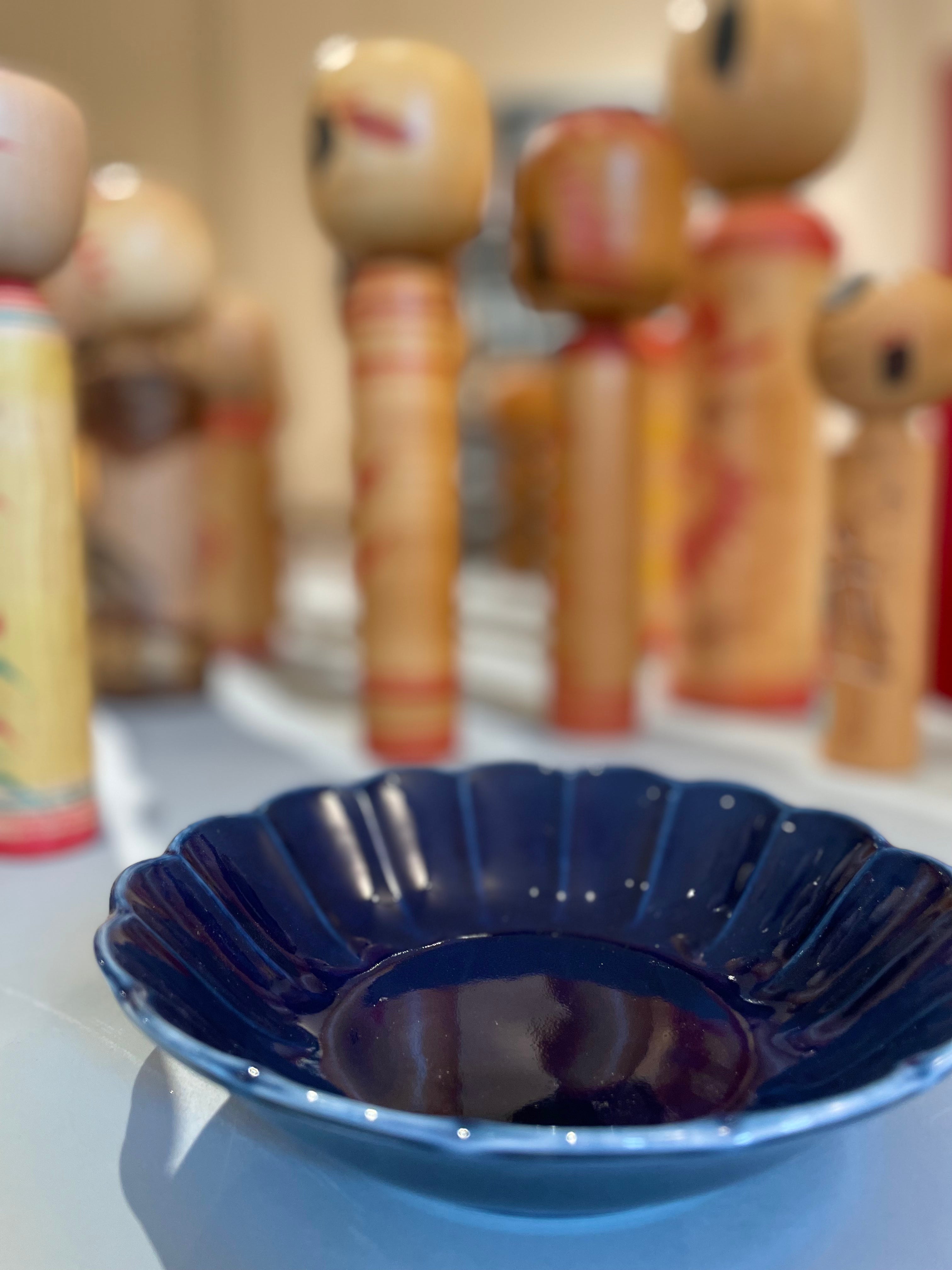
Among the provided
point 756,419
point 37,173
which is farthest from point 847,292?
point 37,173

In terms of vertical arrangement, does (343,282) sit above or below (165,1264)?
above

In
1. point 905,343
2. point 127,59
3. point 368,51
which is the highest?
point 127,59

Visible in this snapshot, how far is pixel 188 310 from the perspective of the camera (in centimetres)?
56

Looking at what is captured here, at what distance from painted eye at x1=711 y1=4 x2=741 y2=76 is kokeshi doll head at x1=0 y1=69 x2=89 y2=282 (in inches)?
12.9

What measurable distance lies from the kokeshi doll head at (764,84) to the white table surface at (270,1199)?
473 millimetres

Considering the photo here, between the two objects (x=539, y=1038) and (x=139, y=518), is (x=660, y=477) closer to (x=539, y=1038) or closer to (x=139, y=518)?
(x=139, y=518)

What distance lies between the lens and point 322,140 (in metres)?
0.45

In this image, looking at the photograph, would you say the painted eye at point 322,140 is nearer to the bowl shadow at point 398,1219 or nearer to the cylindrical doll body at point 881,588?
the cylindrical doll body at point 881,588

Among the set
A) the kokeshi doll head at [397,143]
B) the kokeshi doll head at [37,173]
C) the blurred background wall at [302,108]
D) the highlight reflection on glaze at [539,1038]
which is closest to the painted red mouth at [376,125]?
the kokeshi doll head at [397,143]

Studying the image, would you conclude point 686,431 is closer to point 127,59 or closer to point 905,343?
point 905,343

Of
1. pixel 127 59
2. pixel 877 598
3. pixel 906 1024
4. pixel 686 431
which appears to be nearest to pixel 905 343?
pixel 877 598

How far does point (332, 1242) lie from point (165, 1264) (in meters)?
0.03

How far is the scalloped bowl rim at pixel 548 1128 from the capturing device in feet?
0.47

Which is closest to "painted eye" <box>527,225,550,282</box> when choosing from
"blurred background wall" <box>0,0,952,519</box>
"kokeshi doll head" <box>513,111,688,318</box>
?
"kokeshi doll head" <box>513,111,688,318</box>
